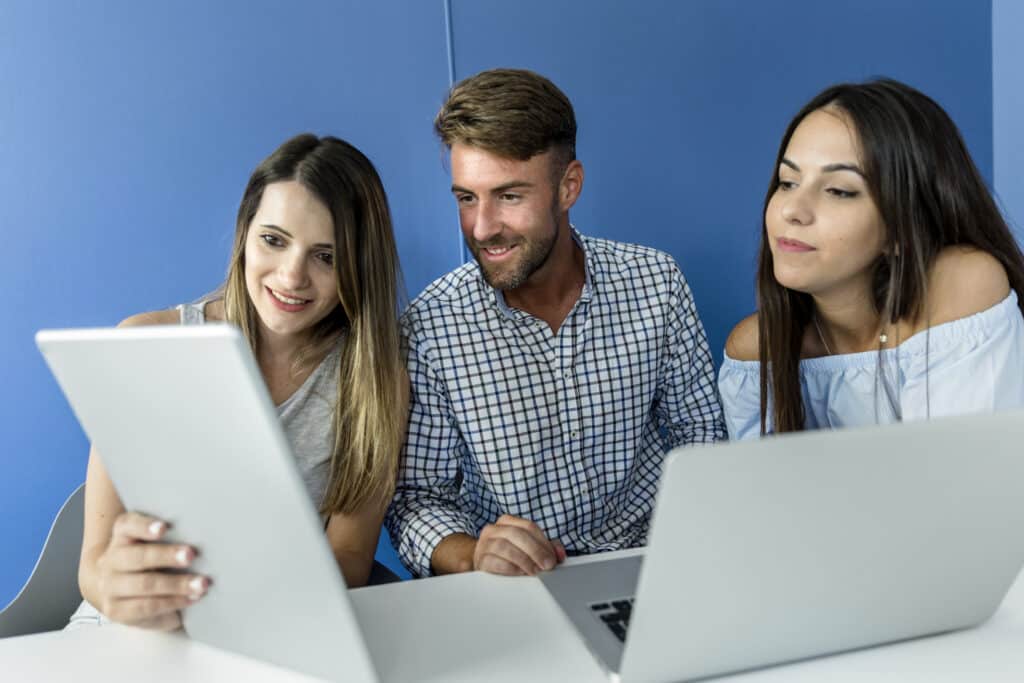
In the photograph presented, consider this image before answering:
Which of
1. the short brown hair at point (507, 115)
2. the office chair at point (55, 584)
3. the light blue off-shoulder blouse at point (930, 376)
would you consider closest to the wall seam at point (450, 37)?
the short brown hair at point (507, 115)

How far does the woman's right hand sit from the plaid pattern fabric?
23.6 inches

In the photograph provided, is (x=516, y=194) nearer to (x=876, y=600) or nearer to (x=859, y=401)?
(x=859, y=401)

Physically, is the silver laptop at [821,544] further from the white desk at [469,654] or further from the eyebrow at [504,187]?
the eyebrow at [504,187]

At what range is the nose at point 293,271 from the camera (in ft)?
4.46

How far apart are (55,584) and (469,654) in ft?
3.00

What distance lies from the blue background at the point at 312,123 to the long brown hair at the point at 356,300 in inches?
18.2

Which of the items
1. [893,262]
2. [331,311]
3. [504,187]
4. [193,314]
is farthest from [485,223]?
[893,262]

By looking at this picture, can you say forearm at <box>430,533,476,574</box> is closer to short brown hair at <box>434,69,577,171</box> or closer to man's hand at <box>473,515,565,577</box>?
man's hand at <box>473,515,565,577</box>

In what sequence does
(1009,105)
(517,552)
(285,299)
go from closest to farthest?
(517,552)
(285,299)
(1009,105)

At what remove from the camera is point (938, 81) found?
2.22m

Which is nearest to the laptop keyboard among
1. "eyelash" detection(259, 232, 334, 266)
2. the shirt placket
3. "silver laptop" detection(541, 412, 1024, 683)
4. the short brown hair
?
"silver laptop" detection(541, 412, 1024, 683)

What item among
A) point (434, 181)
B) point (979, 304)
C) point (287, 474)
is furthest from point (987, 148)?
point (287, 474)

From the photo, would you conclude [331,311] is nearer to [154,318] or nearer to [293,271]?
[293,271]

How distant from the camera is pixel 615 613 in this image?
935 mm
